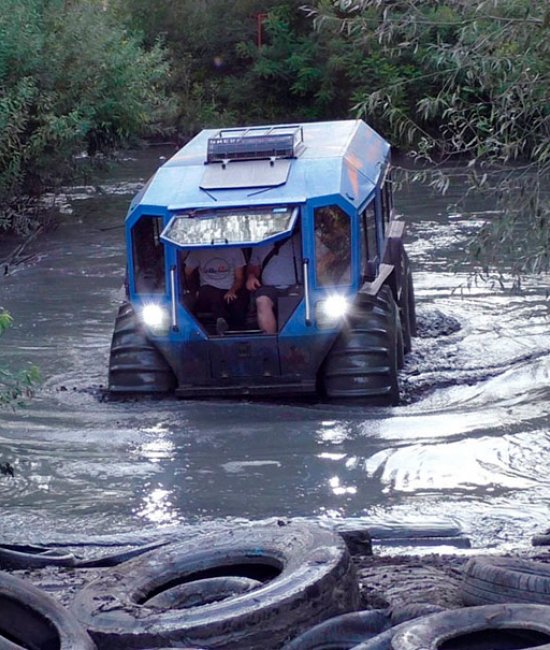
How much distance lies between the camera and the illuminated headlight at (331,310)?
35.9 ft

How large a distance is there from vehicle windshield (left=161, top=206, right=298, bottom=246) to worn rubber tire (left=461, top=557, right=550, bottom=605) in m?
5.31

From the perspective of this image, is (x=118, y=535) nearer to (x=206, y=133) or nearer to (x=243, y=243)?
(x=243, y=243)

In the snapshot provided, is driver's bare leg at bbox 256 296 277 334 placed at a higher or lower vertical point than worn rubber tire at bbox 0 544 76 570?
Answer: higher

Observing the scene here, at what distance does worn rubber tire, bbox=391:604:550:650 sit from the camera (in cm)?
506

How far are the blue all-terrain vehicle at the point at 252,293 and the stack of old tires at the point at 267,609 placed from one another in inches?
190

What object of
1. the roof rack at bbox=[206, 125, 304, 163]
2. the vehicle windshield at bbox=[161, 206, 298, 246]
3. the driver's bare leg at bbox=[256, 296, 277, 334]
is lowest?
the driver's bare leg at bbox=[256, 296, 277, 334]

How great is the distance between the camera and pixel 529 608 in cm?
523

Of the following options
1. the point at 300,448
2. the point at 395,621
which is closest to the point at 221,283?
the point at 300,448

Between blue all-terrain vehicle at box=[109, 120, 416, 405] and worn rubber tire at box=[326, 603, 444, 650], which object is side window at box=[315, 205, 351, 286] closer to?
blue all-terrain vehicle at box=[109, 120, 416, 405]

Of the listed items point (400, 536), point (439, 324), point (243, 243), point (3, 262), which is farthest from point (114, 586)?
point (3, 262)

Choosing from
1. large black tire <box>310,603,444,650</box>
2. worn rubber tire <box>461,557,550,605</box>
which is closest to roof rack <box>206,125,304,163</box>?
worn rubber tire <box>461,557,550,605</box>

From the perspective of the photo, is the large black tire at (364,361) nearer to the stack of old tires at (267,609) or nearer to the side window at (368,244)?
the side window at (368,244)

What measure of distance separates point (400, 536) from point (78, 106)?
15486mm

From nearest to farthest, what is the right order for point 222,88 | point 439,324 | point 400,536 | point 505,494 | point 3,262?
point 400,536 → point 505,494 → point 439,324 → point 3,262 → point 222,88
